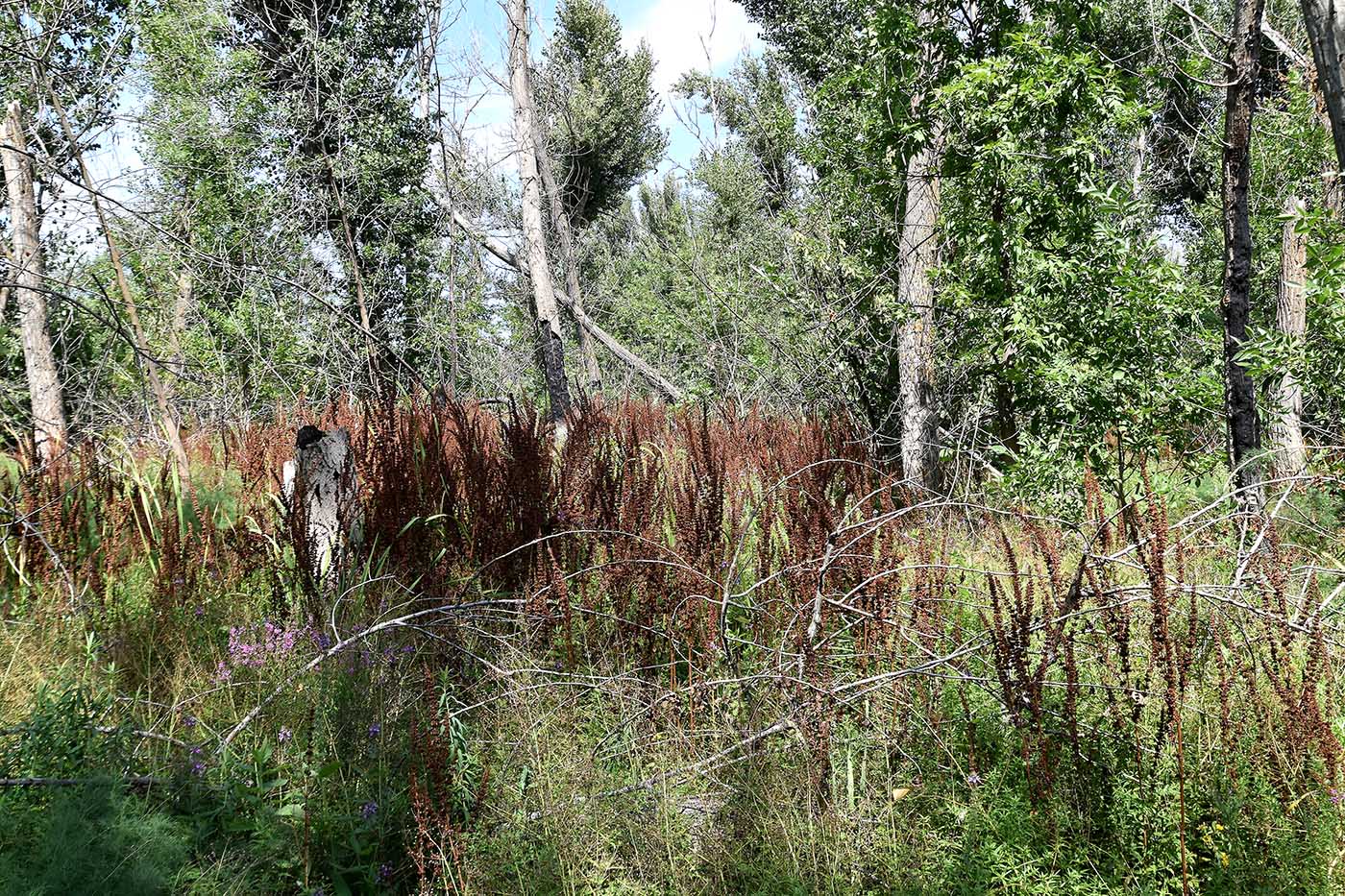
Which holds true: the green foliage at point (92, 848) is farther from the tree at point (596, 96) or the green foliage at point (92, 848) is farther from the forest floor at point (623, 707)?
the tree at point (596, 96)

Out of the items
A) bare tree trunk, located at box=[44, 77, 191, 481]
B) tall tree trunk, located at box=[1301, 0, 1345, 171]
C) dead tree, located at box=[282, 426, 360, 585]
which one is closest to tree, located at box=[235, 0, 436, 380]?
bare tree trunk, located at box=[44, 77, 191, 481]

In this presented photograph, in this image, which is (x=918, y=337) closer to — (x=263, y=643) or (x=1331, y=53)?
(x=1331, y=53)

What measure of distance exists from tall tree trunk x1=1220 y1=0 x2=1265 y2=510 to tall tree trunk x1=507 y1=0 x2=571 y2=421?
799 centimetres

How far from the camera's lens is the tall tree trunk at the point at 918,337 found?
559 centimetres

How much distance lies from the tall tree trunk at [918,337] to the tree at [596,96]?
15839mm

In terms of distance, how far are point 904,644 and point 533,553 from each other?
1483 mm

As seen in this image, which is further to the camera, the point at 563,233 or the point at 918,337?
the point at 563,233

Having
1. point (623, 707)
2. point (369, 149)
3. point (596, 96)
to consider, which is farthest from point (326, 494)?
point (596, 96)

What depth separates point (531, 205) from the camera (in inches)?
448

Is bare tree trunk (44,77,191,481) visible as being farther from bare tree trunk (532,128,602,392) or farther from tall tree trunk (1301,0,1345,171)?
bare tree trunk (532,128,602,392)

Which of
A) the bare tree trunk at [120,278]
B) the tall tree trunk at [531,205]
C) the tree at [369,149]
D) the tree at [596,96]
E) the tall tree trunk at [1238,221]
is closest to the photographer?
the bare tree trunk at [120,278]

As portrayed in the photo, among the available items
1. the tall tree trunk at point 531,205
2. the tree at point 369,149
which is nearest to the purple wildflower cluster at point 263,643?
the tall tree trunk at point 531,205

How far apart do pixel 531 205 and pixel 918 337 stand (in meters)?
7.51

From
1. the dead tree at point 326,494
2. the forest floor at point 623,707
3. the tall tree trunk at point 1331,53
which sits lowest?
the forest floor at point 623,707
